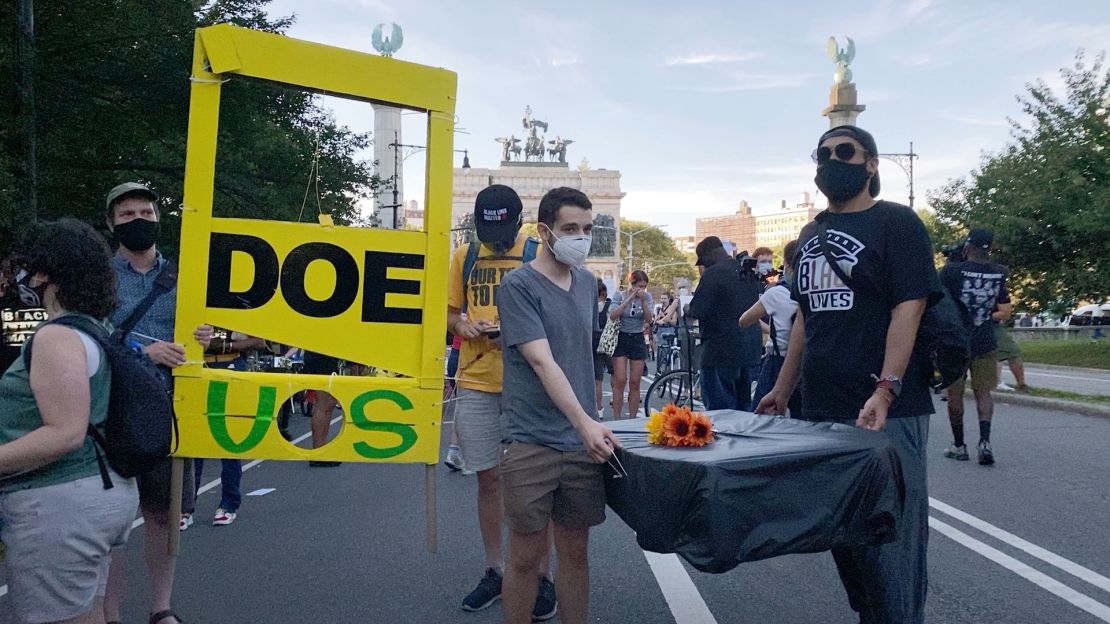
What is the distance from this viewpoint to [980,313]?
24.7ft

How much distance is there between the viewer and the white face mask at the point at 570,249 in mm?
3299

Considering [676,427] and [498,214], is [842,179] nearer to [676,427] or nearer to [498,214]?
[676,427]

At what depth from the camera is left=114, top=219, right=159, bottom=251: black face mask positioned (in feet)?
12.4

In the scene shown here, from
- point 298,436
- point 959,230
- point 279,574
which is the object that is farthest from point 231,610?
point 959,230

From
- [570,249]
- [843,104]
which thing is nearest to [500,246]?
[570,249]

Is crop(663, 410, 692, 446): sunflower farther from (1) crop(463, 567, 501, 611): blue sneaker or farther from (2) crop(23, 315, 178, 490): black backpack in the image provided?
(1) crop(463, 567, 501, 611): blue sneaker

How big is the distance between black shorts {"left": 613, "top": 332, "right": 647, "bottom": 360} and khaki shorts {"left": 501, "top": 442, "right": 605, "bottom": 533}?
7.87 meters

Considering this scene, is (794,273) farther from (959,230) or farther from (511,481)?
(959,230)

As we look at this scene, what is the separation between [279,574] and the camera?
4941 mm

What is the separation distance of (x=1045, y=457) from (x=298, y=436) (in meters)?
8.07

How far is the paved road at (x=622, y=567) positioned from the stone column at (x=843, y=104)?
43.3 meters

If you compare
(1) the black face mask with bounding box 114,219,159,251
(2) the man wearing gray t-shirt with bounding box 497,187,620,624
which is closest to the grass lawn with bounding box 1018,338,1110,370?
(2) the man wearing gray t-shirt with bounding box 497,187,620,624

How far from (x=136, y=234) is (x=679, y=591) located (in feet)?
9.84

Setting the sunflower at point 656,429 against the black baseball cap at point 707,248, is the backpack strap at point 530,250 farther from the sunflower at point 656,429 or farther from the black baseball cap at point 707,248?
the black baseball cap at point 707,248
